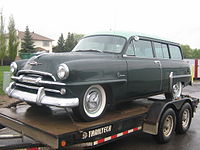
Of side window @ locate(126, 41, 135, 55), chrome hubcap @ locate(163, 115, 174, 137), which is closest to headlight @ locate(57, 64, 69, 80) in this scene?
side window @ locate(126, 41, 135, 55)

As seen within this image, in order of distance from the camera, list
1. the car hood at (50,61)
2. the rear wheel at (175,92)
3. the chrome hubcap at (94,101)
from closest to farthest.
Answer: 1. the car hood at (50,61)
2. the chrome hubcap at (94,101)
3. the rear wheel at (175,92)

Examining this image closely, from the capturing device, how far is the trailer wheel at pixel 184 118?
18.1 feet

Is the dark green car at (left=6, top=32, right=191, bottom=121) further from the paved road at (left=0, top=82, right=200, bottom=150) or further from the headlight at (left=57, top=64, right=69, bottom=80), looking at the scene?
the paved road at (left=0, top=82, right=200, bottom=150)

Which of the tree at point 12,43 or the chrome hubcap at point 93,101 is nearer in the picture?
the chrome hubcap at point 93,101

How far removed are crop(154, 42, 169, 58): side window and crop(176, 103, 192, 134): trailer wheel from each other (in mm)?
1381

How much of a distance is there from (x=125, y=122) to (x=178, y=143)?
1736 millimetres

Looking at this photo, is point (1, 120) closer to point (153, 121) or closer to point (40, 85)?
point (40, 85)

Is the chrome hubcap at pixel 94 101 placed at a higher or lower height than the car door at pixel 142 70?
lower

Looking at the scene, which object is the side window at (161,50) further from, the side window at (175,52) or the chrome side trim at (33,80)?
the chrome side trim at (33,80)

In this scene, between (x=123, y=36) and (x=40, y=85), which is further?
(x=123, y=36)

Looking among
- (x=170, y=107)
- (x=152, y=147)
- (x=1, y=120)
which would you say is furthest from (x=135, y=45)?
(x=1, y=120)

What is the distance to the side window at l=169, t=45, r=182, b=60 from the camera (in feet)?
21.8

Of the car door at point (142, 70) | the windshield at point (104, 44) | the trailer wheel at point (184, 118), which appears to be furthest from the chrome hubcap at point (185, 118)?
the windshield at point (104, 44)

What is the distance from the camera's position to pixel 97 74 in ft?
12.7
